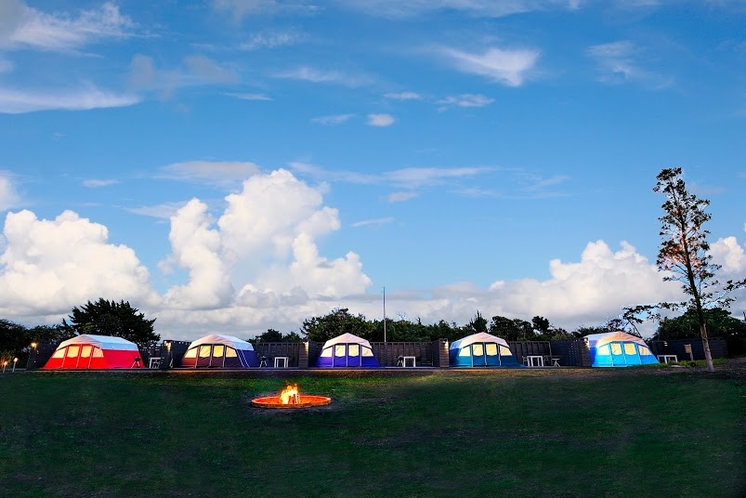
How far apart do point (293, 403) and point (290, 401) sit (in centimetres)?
43

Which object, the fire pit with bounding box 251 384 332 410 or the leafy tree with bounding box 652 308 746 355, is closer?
the fire pit with bounding box 251 384 332 410

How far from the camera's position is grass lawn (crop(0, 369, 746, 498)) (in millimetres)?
11766

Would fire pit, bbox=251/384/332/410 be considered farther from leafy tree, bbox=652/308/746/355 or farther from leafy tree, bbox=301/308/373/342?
leafy tree, bbox=301/308/373/342

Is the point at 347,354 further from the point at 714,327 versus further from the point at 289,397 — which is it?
the point at 714,327

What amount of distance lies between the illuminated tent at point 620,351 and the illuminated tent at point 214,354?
29.0 metres

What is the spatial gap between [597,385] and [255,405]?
53.0ft

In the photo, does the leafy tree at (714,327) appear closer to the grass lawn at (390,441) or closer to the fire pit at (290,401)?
the grass lawn at (390,441)

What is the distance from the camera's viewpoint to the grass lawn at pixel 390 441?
11766mm

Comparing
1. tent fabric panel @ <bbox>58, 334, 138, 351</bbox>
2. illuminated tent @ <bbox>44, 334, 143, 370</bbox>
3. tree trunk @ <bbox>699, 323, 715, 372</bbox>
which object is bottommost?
tree trunk @ <bbox>699, 323, 715, 372</bbox>

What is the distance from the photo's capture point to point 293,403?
2242 centimetres

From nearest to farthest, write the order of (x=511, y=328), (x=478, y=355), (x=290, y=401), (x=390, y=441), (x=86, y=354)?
(x=390, y=441) → (x=290, y=401) → (x=86, y=354) → (x=478, y=355) → (x=511, y=328)

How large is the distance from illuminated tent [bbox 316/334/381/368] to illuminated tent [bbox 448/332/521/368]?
298 inches

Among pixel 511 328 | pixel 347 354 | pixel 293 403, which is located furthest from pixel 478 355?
pixel 511 328

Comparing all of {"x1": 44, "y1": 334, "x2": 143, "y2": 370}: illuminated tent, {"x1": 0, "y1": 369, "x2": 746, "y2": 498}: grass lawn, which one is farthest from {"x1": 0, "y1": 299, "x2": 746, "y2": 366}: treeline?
{"x1": 0, "y1": 369, "x2": 746, "y2": 498}: grass lawn
